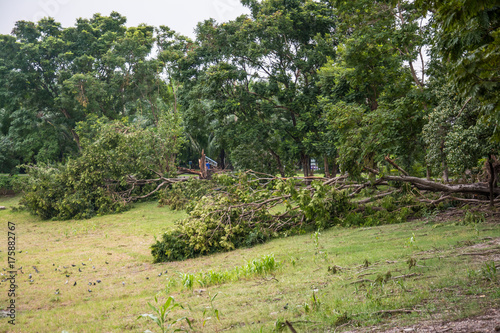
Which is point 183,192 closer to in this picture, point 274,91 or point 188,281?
point 274,91

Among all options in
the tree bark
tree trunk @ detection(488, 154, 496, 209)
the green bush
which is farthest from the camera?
the green bush

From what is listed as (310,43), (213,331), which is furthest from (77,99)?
(213,331)

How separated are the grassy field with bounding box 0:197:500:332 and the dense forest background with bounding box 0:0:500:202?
1633 millimetres

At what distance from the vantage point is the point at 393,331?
3.06 metres

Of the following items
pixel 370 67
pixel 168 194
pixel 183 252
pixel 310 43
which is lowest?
pixel 183 252

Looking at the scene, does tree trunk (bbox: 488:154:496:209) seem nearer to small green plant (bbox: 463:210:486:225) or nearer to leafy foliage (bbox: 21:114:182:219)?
small green plant (bbox: 463:210:486:225)

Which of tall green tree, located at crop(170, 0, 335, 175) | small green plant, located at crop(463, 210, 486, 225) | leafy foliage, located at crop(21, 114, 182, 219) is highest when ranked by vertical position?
tall green tree, located at crop(170, 0, 335, 175)

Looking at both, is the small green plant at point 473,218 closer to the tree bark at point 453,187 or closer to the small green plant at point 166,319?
the tree bark at point 453,187

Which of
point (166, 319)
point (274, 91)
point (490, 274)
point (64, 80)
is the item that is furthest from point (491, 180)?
point (64, 80)

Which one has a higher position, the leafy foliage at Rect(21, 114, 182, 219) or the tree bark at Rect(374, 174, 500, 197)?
the leafy foliage at Rect(21, 114, 182, 219)

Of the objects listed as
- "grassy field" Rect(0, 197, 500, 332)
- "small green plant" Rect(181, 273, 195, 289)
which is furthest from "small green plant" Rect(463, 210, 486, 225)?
"small green plant" Rect(181, 273, 195, 289)

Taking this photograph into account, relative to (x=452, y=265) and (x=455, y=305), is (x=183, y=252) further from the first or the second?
(x=455, y=305)

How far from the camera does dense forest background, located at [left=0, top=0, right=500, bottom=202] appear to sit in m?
8.19

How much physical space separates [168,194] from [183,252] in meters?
10.2
